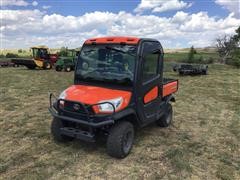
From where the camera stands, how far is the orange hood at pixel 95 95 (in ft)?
16.0

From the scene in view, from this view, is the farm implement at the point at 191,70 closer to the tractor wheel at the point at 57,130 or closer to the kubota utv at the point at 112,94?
the kubota utv at the point at 112,94

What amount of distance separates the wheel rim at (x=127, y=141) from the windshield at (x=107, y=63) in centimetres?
95

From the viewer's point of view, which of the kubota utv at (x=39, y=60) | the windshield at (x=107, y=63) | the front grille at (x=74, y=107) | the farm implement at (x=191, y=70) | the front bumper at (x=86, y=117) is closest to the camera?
the front bumper at (x=86, y=117)

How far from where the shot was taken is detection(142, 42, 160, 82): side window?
5373 millimetres

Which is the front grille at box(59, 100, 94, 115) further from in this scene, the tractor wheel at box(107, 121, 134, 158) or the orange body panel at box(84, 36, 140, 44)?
the orange body panel at box(84, 36, 140, 44)

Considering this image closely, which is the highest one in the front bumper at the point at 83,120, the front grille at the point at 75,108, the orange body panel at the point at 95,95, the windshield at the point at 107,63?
the windshield at the point at 107,63

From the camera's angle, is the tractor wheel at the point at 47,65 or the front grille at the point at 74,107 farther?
the tractor wheel at the point at 47,65

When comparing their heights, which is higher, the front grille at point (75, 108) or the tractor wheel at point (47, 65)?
the front grille at point (75, 108)

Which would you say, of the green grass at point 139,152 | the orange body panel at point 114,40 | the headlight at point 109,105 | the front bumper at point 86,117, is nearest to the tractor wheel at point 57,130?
the green grass at point 139,152

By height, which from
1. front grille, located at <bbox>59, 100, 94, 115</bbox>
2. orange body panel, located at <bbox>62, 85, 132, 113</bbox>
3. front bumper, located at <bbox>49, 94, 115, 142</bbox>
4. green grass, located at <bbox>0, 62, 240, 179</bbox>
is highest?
orange body panel, located at <bbox>62, 85, 132, 113</bbox>

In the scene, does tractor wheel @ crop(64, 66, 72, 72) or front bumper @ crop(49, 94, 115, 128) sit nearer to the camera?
front bumper @ crop(49, 94, 115, 128)

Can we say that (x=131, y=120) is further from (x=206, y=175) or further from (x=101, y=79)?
(x=206, y=175)

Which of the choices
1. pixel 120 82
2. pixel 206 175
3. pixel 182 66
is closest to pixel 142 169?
pixel 206 175

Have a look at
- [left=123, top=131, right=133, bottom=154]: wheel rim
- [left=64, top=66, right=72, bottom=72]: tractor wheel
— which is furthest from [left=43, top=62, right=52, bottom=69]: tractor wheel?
[left=123, top=131, right=133, bottom=154]: wheel rim
